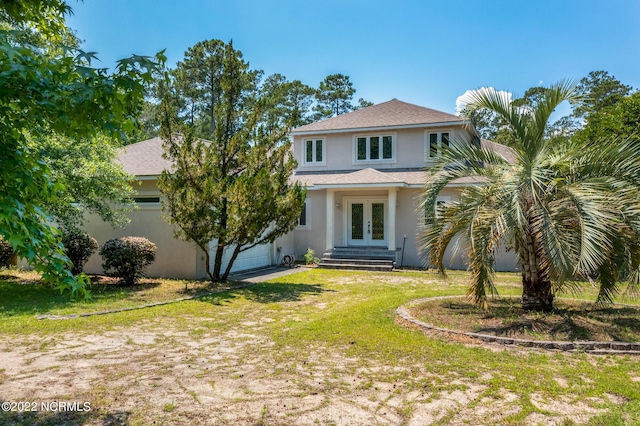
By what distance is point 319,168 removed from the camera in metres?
20.1

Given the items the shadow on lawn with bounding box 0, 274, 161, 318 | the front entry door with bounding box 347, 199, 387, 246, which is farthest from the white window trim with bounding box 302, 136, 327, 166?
the shadow on lawn with bounding box 0, 274, 161, 318

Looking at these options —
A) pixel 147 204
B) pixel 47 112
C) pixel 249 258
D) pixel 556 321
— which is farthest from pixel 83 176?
pixel 556 321

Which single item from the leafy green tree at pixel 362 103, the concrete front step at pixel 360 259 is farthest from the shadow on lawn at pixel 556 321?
the leafy green tree at pixel 362 103

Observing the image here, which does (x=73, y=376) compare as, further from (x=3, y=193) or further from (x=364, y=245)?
(x=364, y=245)

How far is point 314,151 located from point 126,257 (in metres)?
11.2

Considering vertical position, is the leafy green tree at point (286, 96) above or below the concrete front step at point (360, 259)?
above

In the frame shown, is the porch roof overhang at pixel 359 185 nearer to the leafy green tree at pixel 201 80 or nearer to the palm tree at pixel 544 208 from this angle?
the palm tree at pixel 544 208

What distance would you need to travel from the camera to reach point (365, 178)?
1719 cm

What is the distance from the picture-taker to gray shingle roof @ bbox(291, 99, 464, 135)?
59.7 feet

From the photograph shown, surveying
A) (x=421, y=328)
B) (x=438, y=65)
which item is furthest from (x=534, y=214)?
(x=438, y=65)

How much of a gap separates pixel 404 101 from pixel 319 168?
5.60 m

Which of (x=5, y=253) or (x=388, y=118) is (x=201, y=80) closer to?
(x=388, y=118)

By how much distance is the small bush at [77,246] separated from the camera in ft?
37.8

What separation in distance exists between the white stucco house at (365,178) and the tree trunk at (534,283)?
771cm
